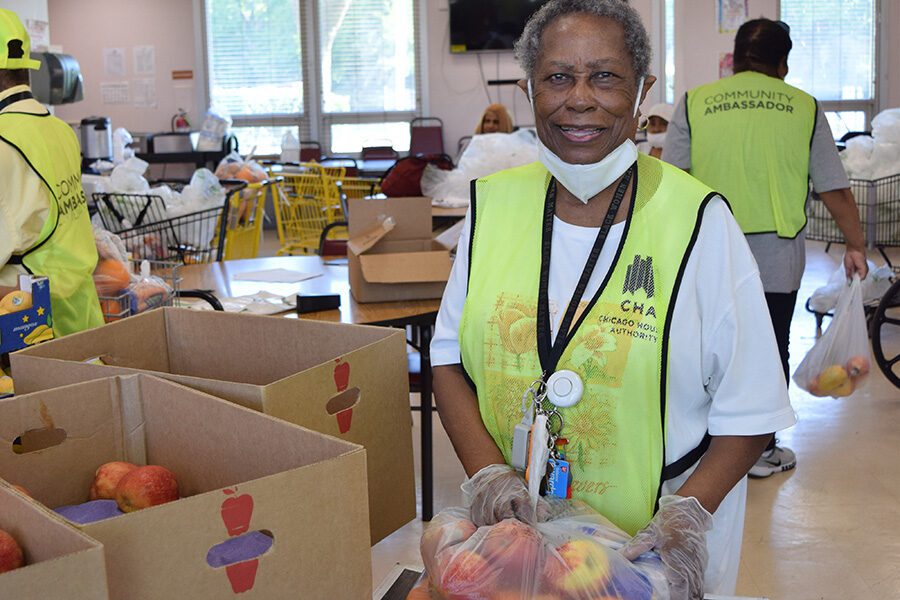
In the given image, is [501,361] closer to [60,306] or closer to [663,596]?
[663,596]

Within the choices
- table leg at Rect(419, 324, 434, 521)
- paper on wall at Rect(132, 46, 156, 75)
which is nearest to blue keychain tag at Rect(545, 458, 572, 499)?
table leg at Rect(419, 324, 434, 521)

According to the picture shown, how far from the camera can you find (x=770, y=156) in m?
3.25

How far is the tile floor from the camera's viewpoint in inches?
112

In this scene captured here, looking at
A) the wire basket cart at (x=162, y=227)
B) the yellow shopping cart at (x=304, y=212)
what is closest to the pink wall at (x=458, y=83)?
the yellow shopping cart at (x=304, y=212)

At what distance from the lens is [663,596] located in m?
1.08

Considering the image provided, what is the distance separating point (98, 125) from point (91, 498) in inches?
231

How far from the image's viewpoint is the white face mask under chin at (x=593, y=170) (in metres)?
→ 1.42

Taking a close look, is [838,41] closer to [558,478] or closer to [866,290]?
[866,290]

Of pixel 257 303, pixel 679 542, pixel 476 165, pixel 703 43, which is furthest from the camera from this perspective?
pixel 703 43

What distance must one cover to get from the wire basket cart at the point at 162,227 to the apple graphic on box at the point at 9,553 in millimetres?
3118

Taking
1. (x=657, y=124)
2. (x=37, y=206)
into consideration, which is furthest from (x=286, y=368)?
(x=657, y=124)

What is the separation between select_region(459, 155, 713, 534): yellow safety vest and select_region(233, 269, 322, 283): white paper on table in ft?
6.23

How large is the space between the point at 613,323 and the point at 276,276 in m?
2.14

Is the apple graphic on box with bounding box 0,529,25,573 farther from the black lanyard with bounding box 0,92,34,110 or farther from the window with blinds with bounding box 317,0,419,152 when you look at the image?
the window with blinds with bounding box 317,0,419,152
